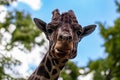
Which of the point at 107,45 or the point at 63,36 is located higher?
the point at 107,45

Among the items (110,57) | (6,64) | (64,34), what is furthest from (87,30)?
(110,57)

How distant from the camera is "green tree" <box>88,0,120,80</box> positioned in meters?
26.4

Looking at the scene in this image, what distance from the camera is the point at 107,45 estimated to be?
28.5 m

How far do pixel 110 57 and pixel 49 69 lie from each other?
71.3 feet

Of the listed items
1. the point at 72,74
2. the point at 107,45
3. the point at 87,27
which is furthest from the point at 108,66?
the point at 87,27

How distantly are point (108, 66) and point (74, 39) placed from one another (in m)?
20.8

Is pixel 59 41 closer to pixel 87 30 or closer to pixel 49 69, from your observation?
pixel 49 69

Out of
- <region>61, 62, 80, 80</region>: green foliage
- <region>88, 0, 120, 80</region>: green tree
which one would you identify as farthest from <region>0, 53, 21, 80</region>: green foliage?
<region>61, 62, 80, 80</region>: green foliage

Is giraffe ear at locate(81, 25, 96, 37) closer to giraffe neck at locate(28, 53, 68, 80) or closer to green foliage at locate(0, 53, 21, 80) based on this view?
giraffe neck at locate(28, 53, 68, 80)

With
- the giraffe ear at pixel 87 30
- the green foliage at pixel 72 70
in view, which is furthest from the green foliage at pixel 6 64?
the green foliage at pixel 72 70

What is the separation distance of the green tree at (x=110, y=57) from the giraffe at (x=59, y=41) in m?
19.2

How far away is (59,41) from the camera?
5.63m

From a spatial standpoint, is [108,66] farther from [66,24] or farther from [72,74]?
[66,24]

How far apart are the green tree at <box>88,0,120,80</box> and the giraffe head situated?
1945 centimetres
